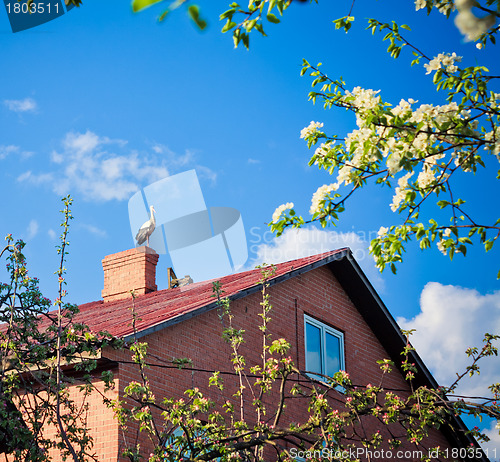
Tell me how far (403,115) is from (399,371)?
1086 cm

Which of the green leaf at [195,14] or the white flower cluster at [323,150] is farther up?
→ the white flower cluster at [323,150]

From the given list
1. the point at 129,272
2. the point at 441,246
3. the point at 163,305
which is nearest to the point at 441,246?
the point at 441,246

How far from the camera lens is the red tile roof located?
9.38m

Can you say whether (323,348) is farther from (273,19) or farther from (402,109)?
(273,19)

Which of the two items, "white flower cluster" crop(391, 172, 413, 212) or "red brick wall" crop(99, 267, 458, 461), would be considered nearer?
"white flower cluster" crop(391, 172, 413, 212)

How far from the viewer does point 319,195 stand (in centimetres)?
558

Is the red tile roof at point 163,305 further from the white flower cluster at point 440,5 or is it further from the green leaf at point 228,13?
the white flower cluster at point 440,5

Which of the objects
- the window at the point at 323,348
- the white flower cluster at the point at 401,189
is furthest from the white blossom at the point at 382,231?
the window at the point at 323,348

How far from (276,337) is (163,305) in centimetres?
215

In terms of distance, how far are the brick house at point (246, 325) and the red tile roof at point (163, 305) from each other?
38mm

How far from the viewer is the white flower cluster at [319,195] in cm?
557

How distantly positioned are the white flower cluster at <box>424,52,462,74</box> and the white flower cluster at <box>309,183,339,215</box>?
Answer: 1282 mm

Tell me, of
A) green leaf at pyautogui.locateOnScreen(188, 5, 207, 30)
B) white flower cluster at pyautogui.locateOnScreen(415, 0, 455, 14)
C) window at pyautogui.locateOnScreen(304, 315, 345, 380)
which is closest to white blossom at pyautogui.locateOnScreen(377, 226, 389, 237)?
white flower cluster at pyautogui.locateOnScreen(415, 0, 455, 14)

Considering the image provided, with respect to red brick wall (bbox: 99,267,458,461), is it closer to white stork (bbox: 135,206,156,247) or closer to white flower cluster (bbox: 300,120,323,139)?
white flower cluster (bbox: 300,120,323,139)
